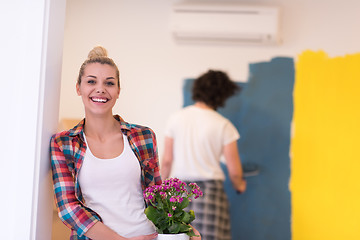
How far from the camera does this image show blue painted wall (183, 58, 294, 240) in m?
3.67

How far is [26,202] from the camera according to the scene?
1411 mm

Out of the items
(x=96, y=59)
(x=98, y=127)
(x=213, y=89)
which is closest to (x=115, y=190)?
(x=98, y=127)

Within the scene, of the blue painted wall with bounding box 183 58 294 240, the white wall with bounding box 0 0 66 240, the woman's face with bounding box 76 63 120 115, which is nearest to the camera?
the white wall with bounding box 0 0 66 240

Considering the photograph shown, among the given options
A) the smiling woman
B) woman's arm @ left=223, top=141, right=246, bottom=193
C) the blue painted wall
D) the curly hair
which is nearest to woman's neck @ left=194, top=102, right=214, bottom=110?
the curly hair

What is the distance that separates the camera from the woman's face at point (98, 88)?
1.53 metres

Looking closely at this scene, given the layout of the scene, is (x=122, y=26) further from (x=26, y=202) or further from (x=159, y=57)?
(x=26, y=202)

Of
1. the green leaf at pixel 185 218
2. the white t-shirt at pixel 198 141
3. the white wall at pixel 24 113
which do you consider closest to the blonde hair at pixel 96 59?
the white wall at pixel 24 113

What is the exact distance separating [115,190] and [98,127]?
0.22m

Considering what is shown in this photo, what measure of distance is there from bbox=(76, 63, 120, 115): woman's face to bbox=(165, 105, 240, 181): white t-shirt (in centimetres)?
137

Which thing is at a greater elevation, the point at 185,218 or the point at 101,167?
the point at 101,167

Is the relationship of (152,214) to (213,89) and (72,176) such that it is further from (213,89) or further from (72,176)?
(213,89)

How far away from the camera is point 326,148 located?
A: 3.62 metres

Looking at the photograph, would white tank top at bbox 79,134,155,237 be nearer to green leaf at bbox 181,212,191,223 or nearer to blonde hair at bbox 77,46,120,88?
green leaf at bbox 181,212,191,223

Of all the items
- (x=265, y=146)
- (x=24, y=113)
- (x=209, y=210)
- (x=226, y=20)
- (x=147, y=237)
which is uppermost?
(x=226, y=20)
